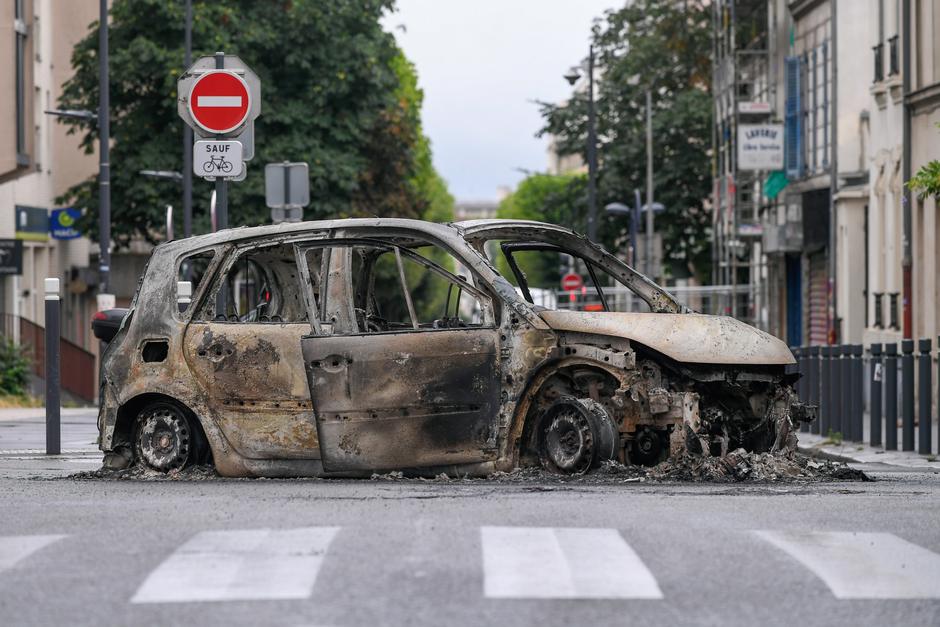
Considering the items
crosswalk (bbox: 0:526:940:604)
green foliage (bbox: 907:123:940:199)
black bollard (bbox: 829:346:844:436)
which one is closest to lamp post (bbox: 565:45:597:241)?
black bollard (bbox: 829:346:844:436)

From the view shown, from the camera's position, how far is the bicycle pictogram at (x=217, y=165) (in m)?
17.4

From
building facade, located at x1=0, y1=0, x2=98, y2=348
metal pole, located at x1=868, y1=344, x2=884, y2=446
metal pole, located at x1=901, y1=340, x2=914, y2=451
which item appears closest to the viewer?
metal pole, located at x1=901, y1=340, x2=914, y2=451

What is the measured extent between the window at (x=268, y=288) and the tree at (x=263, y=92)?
34.8 metres

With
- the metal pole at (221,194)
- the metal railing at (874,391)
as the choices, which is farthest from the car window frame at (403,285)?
the metal railing at (874,391)

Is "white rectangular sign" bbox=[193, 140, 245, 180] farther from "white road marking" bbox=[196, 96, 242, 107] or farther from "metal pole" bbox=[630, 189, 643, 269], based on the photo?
"metal pole" bbox=[630, 189, 643, 269]

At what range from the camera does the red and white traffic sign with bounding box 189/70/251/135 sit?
1750 centimetres

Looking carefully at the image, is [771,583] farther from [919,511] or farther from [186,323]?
[186,323]

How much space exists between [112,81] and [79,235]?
150 inches

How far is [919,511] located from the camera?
10391 millimetres

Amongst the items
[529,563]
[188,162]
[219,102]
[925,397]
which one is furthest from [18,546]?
[188,162]

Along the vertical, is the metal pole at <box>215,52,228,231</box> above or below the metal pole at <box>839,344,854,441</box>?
above

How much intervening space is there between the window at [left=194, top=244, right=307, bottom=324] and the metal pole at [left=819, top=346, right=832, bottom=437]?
1198 cm

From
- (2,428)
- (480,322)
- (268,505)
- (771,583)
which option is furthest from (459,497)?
(2,428)

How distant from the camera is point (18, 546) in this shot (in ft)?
28.5
